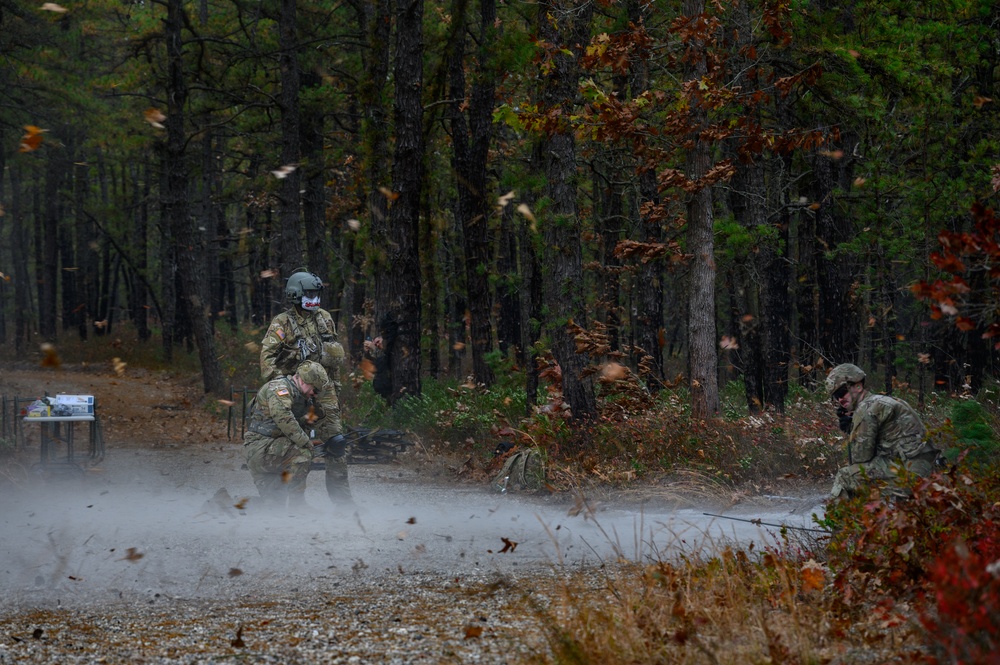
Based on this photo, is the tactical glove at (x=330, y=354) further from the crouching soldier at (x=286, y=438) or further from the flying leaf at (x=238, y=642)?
the flying leaf at (x=238, y=642)

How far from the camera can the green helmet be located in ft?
34.6

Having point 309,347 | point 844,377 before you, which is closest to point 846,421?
point 844,377

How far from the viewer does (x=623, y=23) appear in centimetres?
1795

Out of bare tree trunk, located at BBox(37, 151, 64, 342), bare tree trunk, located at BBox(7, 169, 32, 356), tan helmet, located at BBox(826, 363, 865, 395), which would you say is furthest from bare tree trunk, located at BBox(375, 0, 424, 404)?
bare tree trunk, located at BBox(7, 169, 32, 356)

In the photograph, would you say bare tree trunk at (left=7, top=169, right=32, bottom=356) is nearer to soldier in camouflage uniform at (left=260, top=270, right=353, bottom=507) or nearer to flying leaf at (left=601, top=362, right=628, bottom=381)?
flying leaf at (left=601, top=362, right=628, bottom=381)

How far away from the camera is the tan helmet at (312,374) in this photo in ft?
34.5

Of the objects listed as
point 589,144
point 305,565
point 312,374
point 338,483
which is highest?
point 589,144

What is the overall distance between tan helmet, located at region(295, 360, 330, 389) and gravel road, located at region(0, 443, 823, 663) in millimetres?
1484

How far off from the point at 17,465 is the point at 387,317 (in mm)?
6917

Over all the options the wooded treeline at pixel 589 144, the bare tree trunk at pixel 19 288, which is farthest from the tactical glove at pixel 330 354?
the bare tree trunk at pixel 19 288

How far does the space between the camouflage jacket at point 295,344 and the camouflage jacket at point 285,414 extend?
0.20 m

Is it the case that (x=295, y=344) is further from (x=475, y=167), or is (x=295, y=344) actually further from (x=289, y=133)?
(x=475, y=167)

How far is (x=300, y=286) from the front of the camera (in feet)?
34.7

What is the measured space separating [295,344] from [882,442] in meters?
6.27
